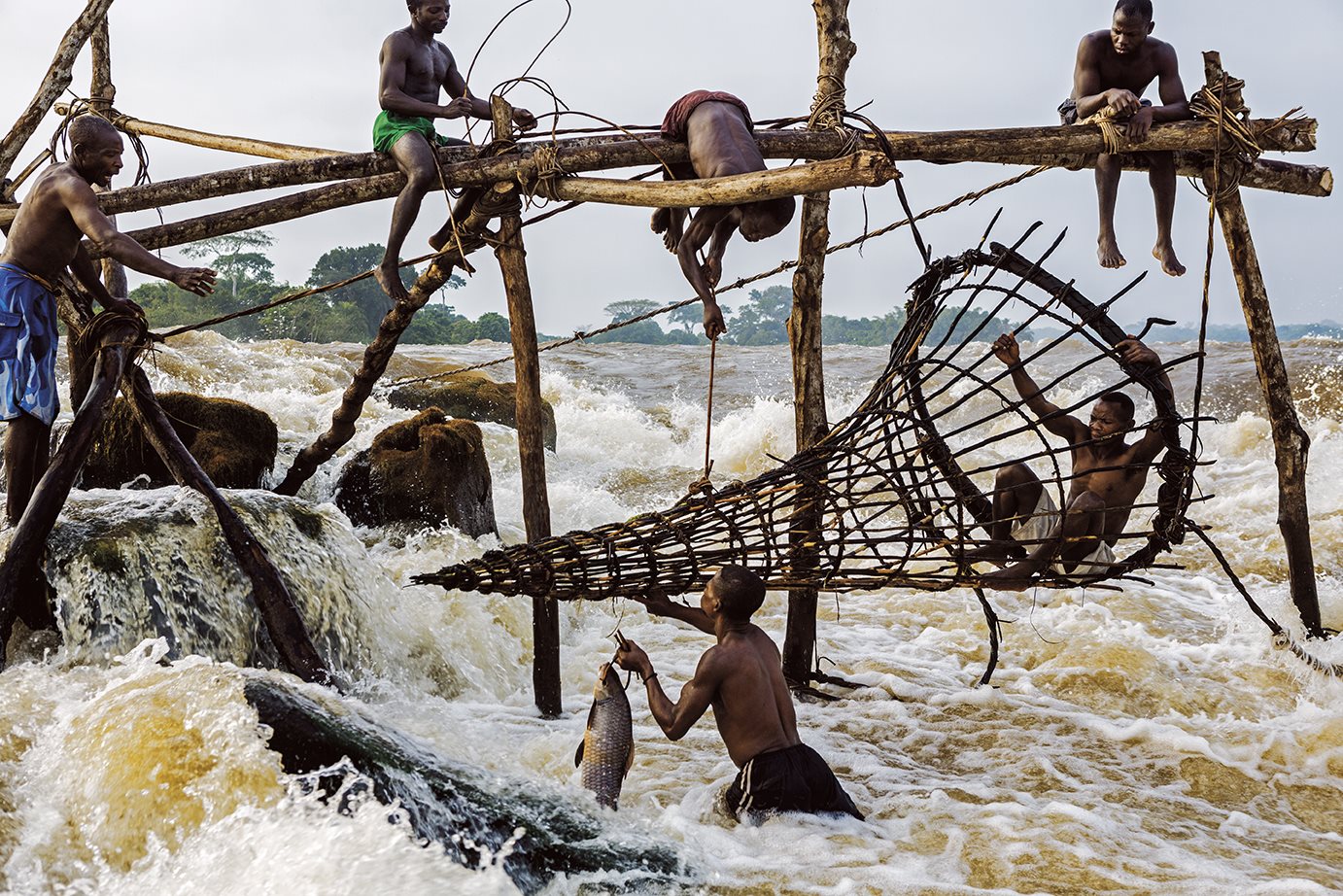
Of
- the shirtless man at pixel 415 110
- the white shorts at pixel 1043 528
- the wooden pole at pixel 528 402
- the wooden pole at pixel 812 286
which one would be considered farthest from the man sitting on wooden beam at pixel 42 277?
the white shorts at pixel 1043 528

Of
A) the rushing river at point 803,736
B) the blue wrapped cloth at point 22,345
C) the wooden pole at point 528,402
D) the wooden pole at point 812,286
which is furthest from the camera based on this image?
the wooden pole at point 812,286

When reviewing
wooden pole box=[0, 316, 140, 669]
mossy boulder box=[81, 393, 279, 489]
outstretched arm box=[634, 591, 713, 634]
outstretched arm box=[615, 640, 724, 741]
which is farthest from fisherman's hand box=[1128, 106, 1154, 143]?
mossy boulder box=[81, 393, 279, 489]

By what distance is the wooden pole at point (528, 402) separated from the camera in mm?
4984

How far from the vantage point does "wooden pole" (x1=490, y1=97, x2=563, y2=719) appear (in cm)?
498

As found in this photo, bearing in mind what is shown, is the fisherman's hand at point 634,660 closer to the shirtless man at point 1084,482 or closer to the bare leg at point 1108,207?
the shirtless man at point 1084,482

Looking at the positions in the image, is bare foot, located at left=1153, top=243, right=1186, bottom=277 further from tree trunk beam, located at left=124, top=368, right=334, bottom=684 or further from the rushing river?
tree trunk beam, located at left=124, top=368, right=334, bottom=684

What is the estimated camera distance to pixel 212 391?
13.2 metres

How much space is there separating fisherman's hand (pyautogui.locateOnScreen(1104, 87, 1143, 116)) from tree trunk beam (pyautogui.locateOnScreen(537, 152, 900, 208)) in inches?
72.4

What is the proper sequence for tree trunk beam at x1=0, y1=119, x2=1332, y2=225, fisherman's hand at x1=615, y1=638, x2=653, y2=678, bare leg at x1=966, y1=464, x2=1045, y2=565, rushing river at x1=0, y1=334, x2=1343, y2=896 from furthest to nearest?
tree trunk beam at x1=0, y1=119, x2=1332, y2=225, bare leg at x1=966, y1=464, x2=1045, y2=565, fisherman's hand at x1=615, y1=638, x2=653, y2=678, rushing river at x1=0, y1=334, x2=1343, y2=896

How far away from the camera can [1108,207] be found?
5242 mm

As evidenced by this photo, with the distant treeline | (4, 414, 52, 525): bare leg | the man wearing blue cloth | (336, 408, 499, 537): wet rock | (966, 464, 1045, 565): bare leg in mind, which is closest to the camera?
the man wearing blue cloth

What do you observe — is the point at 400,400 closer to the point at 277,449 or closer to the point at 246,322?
the point at 277,449

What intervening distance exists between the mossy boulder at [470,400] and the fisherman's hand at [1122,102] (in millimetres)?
8053

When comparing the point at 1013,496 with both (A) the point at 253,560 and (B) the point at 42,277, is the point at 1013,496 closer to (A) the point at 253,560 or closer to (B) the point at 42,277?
(A) the point at 253,560
